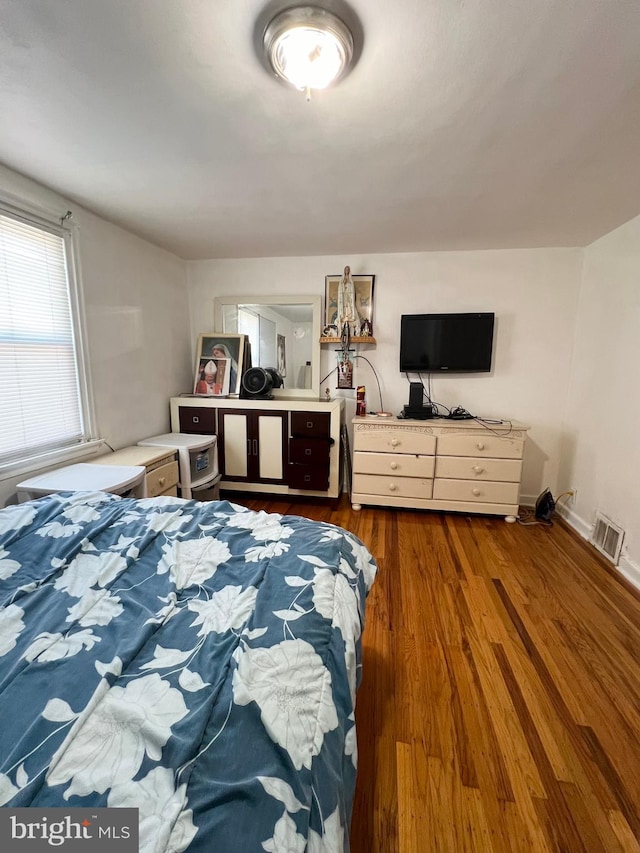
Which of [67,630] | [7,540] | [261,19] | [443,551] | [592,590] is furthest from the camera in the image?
[443,551]

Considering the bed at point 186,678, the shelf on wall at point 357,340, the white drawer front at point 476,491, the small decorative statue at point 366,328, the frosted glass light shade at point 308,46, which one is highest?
the frosted glass light shade at point 308,46

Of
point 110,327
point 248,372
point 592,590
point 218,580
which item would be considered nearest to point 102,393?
point 110,327

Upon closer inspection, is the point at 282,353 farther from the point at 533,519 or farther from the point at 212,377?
the point at 533,519

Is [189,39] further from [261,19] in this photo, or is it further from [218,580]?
[218,580]

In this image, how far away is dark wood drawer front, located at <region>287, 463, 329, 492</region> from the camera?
10.0 feet

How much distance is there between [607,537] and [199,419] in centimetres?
331

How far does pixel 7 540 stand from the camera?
1185mm

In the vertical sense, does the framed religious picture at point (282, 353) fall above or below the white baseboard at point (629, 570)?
above

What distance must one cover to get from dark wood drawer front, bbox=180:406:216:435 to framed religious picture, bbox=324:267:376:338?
1369 millimetres

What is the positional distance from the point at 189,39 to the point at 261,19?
243mm

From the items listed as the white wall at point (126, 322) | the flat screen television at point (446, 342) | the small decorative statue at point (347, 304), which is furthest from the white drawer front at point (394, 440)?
the white wall at point (126, 322)

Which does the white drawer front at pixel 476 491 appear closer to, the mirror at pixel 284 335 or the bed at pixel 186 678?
the mirror at pixel 284 335

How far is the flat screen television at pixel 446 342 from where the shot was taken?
3.04m

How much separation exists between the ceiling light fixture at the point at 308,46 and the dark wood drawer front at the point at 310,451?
222 centimetres
